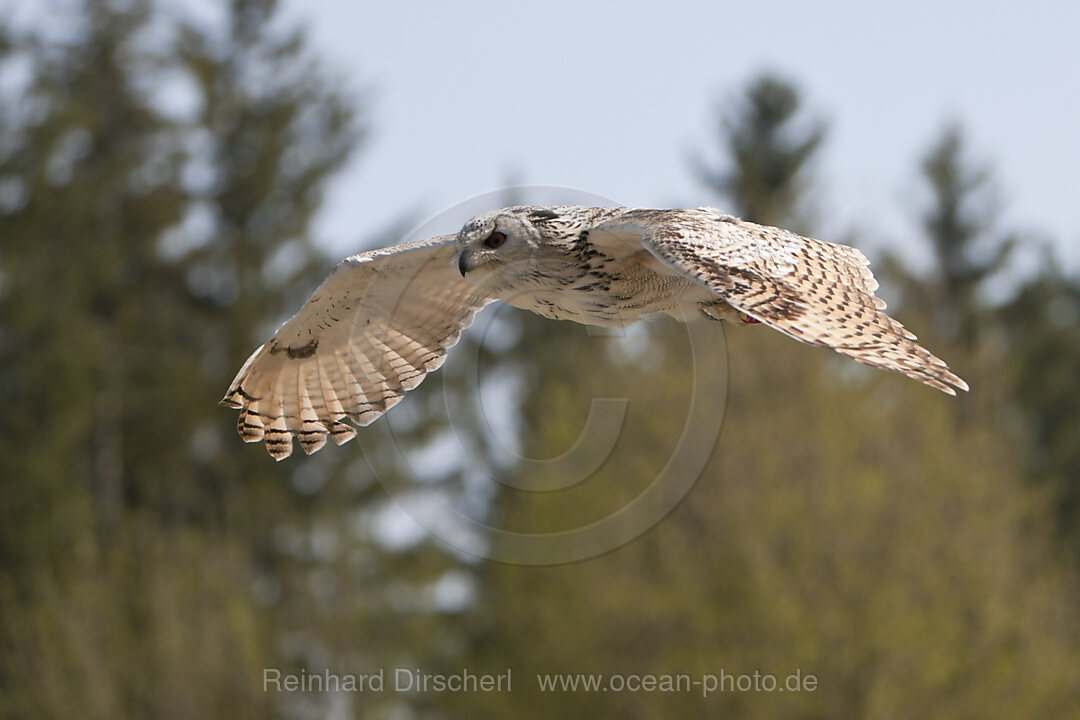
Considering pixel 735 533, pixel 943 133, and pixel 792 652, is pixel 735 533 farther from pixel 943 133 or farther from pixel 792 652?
pixel 943 133

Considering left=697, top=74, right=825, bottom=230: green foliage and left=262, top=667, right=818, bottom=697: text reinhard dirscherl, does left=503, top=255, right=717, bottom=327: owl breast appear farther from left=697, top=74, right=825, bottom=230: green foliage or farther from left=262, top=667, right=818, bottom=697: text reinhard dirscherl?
left=697, top=74, right=825, bottom=230: green foliage

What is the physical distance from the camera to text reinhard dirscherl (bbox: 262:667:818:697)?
16.2 meters

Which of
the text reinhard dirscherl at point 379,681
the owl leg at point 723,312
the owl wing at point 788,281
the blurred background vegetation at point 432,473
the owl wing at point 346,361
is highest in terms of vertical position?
the owl wing at point 788,281

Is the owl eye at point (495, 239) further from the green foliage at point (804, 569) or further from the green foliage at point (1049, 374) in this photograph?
the green foliage at point (1049, 374)

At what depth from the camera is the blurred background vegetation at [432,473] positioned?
17234 millimetres

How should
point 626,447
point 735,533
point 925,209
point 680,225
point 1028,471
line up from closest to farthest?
point 680,225 < point 735,533 < point 626,447 < point 1028,471 < point 925,209

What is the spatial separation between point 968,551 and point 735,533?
3.09 meters

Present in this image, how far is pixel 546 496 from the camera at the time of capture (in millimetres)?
20875

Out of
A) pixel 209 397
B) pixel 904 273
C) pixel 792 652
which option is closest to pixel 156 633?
pixel 209 397

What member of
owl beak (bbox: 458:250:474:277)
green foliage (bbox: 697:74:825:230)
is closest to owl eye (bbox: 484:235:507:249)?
owl beak (bbox: 458:250:474:277)

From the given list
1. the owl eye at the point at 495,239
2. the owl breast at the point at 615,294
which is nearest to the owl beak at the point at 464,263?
the owl eye at the point at 495,239

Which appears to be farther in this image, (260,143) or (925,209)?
(925,209)

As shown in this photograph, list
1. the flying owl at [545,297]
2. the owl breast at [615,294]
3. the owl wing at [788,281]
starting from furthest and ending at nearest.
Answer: the owl breast at [615,294] → the flying owl at [545,297] → the owl wing at [788,281]

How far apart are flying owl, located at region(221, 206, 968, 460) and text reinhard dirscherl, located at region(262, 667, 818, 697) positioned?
917 cm
